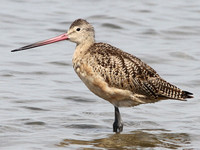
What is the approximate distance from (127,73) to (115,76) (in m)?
0.19

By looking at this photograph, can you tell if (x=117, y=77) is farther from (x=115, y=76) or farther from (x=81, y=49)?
(x=81, y=49)

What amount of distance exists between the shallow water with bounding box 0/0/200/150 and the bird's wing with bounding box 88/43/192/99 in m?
0.61

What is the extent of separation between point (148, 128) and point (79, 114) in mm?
1139

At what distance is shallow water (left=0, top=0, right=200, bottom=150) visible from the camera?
913 cm

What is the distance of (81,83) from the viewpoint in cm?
1227

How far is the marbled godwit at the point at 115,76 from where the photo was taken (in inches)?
358

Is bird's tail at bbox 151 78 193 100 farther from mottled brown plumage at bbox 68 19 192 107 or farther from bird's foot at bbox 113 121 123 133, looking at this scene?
bird's foot at bbox 113 121 123 133

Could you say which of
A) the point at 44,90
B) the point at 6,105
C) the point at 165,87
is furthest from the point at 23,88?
the point at 165,87

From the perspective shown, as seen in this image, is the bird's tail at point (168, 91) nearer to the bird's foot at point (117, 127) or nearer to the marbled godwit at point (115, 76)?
the marbled godwit at point (115, 76)

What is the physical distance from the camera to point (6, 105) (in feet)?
34.2

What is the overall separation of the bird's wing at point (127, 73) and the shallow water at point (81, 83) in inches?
24.1

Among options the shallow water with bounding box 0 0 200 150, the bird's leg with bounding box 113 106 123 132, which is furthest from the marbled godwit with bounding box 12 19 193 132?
the shallow water with bounding box 0 0 200 150

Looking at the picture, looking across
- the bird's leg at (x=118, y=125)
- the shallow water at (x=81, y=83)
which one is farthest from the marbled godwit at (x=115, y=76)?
the shallow water at (x=81, y=83)

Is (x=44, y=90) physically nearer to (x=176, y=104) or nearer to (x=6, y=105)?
(x=6, y=105)
